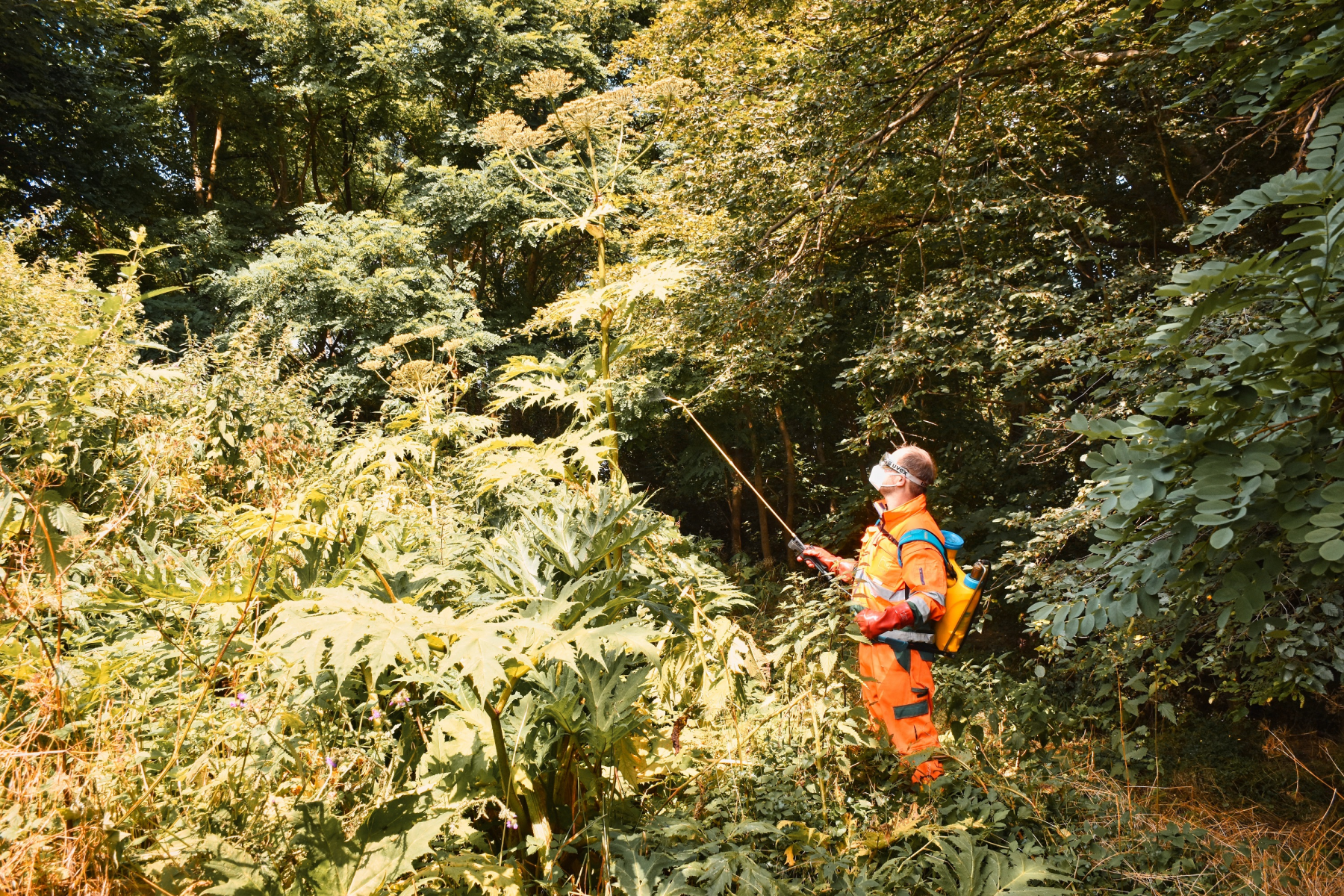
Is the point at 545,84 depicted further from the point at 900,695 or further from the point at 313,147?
the point at 313,147

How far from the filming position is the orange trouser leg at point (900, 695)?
3.20 meters

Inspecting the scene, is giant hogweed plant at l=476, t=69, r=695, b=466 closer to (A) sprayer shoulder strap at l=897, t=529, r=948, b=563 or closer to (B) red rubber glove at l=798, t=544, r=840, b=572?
→ (B) red rubber glove at l=798, t=544, r=840, b=572

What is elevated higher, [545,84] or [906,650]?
[545,84]

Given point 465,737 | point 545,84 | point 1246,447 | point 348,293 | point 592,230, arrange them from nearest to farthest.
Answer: point 1246,447, point 465,737, point 592,230, point 545,84, point 348,293

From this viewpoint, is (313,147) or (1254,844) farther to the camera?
(313,147)

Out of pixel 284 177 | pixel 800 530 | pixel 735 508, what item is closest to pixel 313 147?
pixel 284 177

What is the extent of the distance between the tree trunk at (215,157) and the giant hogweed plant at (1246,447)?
17.0m

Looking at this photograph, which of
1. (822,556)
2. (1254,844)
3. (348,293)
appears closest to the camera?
(1254,844)

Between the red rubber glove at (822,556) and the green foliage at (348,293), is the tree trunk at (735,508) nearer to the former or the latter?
the green foliage at (348,293)

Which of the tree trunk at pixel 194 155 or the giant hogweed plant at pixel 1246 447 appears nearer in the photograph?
the giant hogweed plant at pixel 1246 447

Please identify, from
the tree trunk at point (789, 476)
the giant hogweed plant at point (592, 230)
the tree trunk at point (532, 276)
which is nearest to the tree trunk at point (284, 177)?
the tree trunk at point (532, 276)

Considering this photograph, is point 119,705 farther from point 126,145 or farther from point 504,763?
point 126,145

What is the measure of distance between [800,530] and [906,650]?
22.4ft

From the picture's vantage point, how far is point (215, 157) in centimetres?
1495
